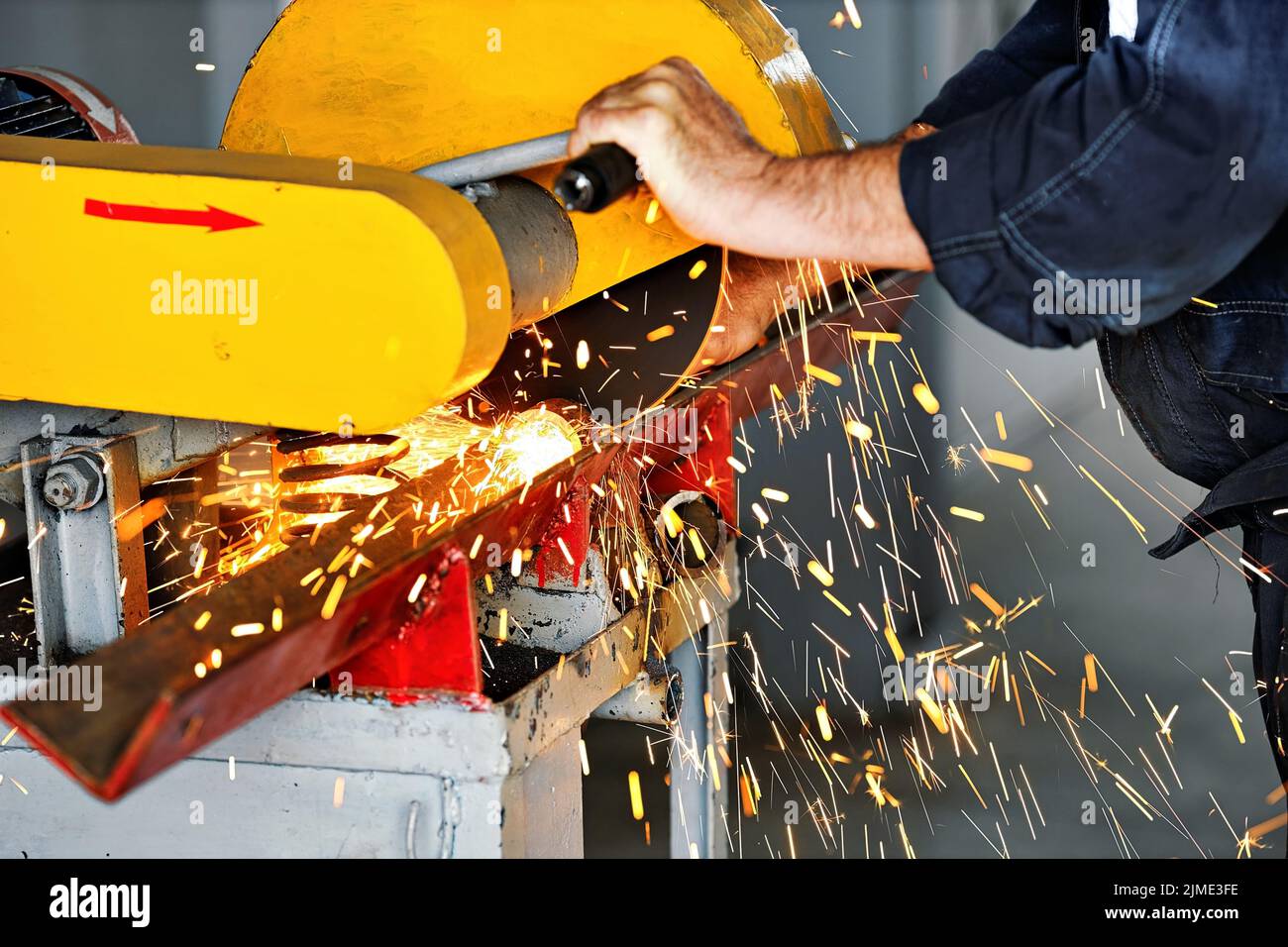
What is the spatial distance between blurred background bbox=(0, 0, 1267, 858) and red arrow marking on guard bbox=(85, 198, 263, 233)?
2.62 meters

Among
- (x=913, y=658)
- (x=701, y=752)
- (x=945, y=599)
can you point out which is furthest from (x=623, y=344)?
(x=945, y=599)

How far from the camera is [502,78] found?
188cm

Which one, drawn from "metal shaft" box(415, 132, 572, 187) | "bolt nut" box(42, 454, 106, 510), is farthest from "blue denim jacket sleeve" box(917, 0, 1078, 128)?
"bolt nut" box(42, 454, 106, 510)

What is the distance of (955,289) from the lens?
60.4 inches

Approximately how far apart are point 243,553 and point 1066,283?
3.81 feet

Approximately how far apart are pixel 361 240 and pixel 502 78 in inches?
23.0

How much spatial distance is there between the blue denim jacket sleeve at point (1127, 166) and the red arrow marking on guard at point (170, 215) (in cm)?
72

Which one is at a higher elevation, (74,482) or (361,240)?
(361,240)

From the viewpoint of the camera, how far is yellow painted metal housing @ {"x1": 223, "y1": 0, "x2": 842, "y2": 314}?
1.81 m

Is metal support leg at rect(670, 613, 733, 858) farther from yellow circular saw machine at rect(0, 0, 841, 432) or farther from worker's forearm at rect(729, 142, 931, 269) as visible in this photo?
worker's forearm at rect(729, 142, 931, 269)

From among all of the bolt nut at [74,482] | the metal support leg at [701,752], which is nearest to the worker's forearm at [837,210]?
the bolt nut at [74,482]

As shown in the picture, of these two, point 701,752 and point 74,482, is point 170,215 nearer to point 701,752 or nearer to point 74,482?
point 74,482
